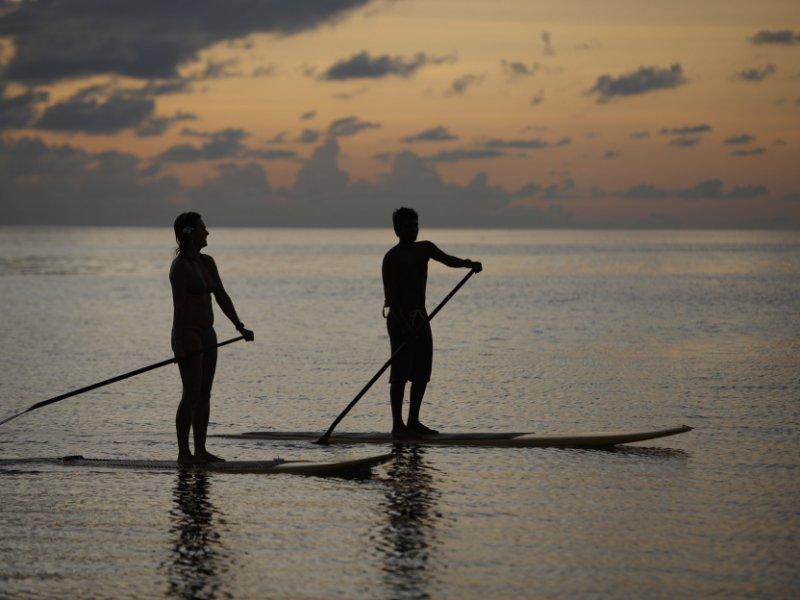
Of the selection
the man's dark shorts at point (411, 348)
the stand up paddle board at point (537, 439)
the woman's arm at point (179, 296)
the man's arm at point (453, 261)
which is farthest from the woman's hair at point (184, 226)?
the stand up paddle board at point (537, 439)

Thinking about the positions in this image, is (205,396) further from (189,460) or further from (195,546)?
(195,546)

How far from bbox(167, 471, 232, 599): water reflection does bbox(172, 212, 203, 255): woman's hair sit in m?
1.88

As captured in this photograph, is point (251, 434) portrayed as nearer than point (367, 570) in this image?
No

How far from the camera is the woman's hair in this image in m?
9.23

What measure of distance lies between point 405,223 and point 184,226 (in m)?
2.56

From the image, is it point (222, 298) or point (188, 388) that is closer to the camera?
point (188, 388)

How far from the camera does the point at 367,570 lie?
6.73 meters

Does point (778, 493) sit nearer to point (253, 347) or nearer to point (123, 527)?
point (123, 527)

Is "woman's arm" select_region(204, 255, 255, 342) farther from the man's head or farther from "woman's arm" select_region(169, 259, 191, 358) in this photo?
the man's head

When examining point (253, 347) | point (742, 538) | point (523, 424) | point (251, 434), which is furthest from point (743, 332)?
point (742, 538)

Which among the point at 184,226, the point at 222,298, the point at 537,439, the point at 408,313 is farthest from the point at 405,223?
the point at 184,226

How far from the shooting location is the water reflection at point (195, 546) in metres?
6.41

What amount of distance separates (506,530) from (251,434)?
4.60m

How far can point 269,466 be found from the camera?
9.62 meters
